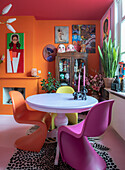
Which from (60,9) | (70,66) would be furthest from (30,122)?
(60,9)

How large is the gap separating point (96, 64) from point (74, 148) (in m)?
3.16

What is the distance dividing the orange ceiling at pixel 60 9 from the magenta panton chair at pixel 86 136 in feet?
9.56

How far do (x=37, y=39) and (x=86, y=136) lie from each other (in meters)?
3.67

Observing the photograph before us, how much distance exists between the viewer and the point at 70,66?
4004 mm

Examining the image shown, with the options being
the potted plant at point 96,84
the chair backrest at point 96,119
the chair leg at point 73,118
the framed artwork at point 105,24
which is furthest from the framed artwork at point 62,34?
the chair backrest at point 96,119

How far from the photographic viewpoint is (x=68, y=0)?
3176 mm

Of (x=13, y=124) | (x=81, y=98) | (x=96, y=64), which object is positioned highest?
(x=96, y=64)

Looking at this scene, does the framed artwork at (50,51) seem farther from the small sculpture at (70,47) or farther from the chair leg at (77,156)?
the chair leg at (77,156)

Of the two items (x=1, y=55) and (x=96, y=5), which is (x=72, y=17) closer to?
(x=96, y=5)

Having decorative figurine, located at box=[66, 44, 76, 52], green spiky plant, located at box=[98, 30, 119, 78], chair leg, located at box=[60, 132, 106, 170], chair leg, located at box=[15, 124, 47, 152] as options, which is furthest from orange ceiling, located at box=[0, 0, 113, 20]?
chair leg, located at box=[60, 132, 106, 170]

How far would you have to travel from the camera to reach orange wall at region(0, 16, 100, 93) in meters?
4.04

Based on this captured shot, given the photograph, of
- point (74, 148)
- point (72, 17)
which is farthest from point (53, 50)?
point (74, 148)

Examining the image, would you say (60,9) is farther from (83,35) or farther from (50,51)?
(50,51)

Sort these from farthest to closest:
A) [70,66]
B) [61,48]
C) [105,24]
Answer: [61,48] → [70,66] → [105,24]
